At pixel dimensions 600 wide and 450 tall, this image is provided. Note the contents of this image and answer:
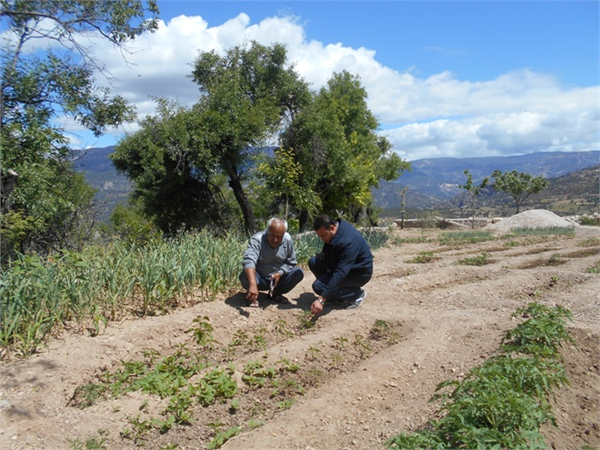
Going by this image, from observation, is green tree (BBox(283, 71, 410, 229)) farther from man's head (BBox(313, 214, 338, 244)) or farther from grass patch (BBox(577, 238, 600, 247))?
man's head (BBox(313, 214, 338, 244))

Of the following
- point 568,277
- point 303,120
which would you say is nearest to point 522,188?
point 303,120

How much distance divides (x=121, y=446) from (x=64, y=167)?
626 centimetres

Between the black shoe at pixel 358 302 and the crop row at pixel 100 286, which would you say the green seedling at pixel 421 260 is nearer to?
the black shoe at pixel 358 302

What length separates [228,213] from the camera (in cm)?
1385

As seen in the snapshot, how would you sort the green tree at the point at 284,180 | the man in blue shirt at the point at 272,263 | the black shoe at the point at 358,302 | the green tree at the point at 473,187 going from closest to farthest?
1. the man in blue shirt at the point at 272,263
2. the black shoe at the point at 358,302
3. the green tree at the point at 284,180
4. the green tree at the point at 473,187

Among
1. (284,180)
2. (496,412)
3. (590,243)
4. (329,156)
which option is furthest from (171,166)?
(590,243)

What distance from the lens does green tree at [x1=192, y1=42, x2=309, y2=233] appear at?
1087 cm

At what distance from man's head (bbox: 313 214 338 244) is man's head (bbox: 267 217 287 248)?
15.6 inches

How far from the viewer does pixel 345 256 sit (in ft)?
17.9

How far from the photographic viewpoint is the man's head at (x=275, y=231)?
18.1 feet

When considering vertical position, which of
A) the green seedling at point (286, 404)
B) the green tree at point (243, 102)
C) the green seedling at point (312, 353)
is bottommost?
the green seedling at point (286, 404)

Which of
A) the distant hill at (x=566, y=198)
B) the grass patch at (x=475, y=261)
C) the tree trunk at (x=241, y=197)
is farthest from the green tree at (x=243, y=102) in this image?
the distant hill at (x=566, y=198)

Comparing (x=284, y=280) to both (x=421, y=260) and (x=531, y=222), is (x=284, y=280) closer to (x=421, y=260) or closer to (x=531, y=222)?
(x=421, y=260)

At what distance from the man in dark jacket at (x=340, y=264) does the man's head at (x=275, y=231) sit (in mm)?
407
